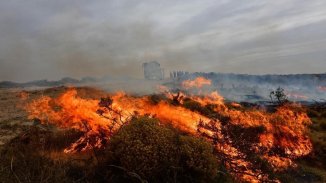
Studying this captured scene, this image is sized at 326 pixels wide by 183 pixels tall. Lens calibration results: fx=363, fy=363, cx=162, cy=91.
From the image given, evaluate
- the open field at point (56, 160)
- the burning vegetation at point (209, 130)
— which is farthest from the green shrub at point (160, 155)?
the burning vegetation at point (209, 130)

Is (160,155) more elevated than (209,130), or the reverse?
(160,155)

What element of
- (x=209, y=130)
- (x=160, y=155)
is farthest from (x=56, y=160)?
(x=209, y=130)

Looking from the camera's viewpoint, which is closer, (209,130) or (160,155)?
(160,155)

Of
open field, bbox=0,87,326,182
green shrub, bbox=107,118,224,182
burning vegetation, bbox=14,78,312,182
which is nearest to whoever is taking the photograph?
open field, bbox=0,87,326,182

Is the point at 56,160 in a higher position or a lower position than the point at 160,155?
lower

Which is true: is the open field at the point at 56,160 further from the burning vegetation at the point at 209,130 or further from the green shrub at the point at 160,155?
the burning vegetation at the point at 209,130

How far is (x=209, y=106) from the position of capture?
2672 centimetres

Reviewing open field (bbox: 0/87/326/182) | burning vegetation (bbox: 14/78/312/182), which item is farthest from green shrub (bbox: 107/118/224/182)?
burning vegetation (bbox: 14/78/312/182)

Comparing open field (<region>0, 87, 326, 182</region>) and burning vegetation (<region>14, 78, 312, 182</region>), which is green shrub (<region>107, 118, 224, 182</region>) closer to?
open field (<region>0, 87, 326, 182</region>)

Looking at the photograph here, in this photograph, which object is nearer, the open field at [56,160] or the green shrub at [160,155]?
the open field at [56,160]

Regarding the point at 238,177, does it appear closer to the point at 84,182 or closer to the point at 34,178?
the point at 84,182

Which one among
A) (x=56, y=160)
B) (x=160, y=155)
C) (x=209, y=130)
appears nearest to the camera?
(x=160, y=155)

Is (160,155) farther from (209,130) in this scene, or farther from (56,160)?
(209,130)

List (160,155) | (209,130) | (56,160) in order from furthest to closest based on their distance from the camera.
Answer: (209,130) < (56,160) < (160,155)
